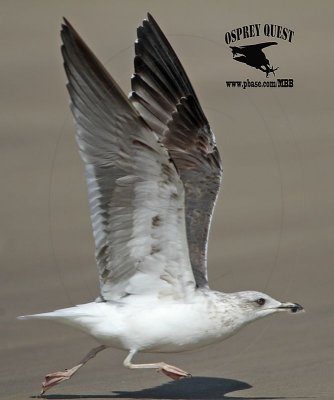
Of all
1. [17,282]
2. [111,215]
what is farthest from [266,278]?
[111,215]

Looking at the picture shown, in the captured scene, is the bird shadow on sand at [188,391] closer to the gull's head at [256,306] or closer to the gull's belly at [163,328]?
the gull's belly at [163,328]

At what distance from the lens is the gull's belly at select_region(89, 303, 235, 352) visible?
7320mm

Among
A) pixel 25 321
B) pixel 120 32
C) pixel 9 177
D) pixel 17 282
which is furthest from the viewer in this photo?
pixel 120 32

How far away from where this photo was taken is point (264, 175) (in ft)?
40.2

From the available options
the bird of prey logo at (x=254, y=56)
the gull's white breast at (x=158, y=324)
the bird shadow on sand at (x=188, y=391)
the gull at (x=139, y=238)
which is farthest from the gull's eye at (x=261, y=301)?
the bird of prey logo at (x=254, y=56)

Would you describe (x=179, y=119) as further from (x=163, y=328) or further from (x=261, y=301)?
(x=163, y=328)

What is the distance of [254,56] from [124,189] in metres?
5.89

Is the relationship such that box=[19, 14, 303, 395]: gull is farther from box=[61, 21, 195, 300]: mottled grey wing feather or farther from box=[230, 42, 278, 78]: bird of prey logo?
box=[230, 42, 278, 78]: bird of prey logo

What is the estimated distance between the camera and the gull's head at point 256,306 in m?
7.52

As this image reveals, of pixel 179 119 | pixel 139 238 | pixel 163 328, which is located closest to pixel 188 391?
pixel 163 328

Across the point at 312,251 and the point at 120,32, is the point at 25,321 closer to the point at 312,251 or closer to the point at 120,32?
the point at 312,251

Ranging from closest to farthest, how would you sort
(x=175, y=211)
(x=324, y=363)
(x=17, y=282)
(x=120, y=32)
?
(x=175, y=211), (x=324, y=363), (x=17, y=282), (x=120, y=32)

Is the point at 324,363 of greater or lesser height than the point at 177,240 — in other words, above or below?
below

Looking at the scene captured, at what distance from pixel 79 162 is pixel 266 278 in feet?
7.68
